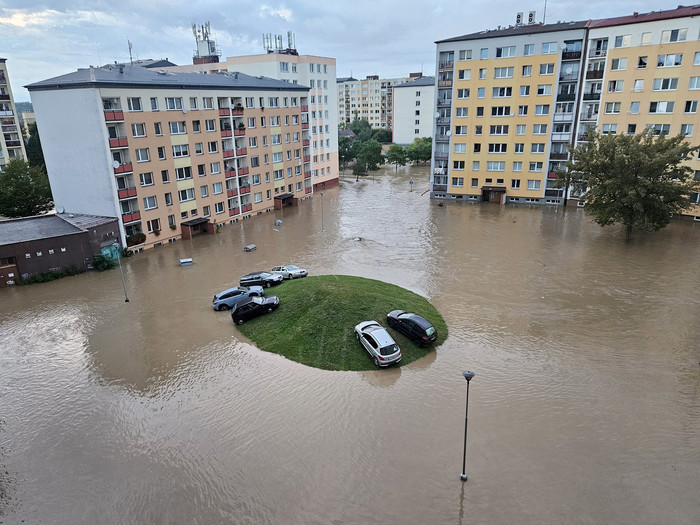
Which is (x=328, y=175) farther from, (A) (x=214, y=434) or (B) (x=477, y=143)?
(A) (x=214, y=434)

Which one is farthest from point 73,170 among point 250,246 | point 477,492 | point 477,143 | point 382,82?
point 382,82

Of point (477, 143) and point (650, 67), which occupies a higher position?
point (650, 67)

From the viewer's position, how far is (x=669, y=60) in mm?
45906

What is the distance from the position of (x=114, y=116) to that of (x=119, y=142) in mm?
2124

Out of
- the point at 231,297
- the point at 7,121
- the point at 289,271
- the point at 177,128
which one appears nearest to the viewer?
the point at 231,297

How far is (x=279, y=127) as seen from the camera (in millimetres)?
59500

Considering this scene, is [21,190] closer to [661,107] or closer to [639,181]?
[639,181]

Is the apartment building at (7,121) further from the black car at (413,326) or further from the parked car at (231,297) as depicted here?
the black car at (413,326)

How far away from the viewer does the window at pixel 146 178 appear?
133 feet

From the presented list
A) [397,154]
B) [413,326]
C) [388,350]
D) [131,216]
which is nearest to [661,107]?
[413,326]

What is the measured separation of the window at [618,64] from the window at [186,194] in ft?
159

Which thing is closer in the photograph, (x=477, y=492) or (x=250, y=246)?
(x=477, y=492)

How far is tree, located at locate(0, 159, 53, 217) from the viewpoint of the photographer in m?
43.6

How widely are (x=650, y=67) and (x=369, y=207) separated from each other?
34.5 m
